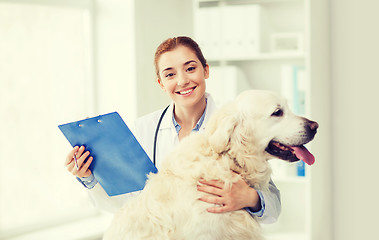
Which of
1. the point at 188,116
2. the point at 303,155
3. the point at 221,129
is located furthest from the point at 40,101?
the point at 303,155

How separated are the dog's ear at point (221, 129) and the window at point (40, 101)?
1.83 metres

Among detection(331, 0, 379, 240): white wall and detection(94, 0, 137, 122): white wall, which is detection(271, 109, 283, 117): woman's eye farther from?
detection(94, 0, 137, 122): white wall

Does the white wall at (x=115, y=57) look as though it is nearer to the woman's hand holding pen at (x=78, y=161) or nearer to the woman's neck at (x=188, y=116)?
the woman's neck at (x=188, y=116)

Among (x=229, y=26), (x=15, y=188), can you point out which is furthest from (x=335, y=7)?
(x=15, y=188)

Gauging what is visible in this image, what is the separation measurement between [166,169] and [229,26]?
1769 mm

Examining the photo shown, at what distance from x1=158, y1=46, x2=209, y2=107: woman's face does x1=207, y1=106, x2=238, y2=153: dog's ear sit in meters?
0.18

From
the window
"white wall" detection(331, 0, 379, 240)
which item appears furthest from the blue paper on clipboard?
"white wall" detection(331, 0, 379, 240)

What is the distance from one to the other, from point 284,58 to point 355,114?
1.87 feet

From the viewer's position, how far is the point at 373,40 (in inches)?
116

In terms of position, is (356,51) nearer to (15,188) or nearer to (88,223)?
(88,223)

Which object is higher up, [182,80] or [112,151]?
[182,80]

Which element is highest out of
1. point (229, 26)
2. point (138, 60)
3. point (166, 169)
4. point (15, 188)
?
point (229, 26)

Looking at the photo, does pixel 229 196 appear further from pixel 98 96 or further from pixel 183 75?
pixel 98 96

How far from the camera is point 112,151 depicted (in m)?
1.59
